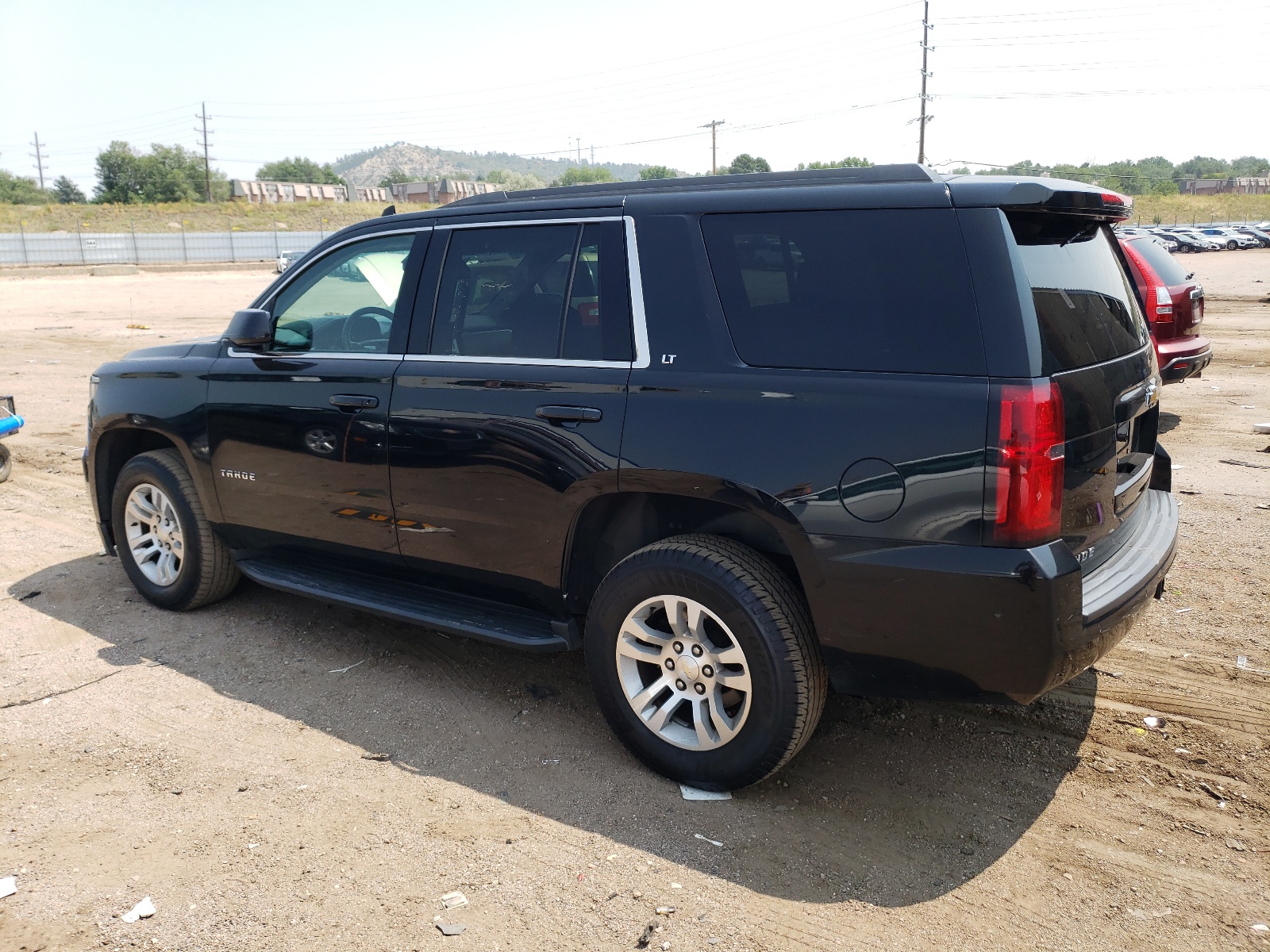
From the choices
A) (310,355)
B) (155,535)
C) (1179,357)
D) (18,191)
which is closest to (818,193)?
(310,355)

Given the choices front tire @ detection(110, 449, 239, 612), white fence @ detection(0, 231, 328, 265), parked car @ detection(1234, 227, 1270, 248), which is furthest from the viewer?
parked car @ detection(1234, 227, 1270, 248)

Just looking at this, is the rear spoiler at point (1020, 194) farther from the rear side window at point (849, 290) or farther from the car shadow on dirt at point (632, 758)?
the car shadow on dirt at point (632, 758)

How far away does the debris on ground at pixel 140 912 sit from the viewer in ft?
9.57

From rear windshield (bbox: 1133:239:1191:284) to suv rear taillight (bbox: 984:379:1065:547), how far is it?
7.62m

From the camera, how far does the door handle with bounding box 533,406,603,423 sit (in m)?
3.58

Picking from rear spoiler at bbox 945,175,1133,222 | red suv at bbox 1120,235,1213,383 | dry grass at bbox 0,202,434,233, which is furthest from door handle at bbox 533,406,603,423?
dry grass at bbox 0,202,434,233

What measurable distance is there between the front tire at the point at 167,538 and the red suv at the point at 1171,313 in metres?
7.92

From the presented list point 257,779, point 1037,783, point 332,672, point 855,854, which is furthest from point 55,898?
point 1037,783

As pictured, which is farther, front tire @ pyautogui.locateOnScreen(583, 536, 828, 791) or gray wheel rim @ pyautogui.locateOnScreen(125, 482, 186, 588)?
gray wheel rim @ pyautogui.locateOnScreen(125, 482, 186, 588)

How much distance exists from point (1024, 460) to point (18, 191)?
120988mm

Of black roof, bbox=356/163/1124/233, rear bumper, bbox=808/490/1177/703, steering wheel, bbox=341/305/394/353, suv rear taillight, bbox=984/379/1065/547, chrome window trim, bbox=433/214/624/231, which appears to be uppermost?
black roof, bbox=356/163/1124/233

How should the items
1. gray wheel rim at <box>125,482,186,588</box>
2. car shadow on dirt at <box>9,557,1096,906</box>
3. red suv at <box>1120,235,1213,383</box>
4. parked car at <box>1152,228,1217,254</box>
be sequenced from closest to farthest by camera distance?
car shadow on dirt at <box>9,557,1096,906</box> → gray wheel rim at <box>125,482,186,588</box> → red suv at <box>1120,235,1213,383</box> → parked car at <box>1152,228,1217,254</box>

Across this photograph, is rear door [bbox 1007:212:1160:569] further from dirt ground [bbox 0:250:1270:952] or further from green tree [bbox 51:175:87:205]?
green tree [bbox 51:175:87:205]

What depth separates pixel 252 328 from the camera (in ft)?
15.2
